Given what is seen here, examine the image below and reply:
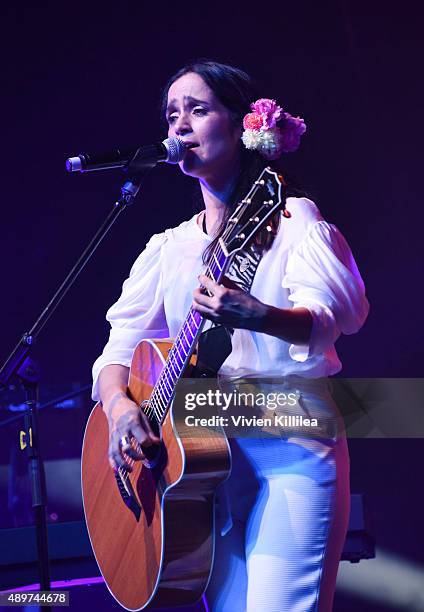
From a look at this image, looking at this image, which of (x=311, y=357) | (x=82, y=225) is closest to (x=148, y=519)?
(x=311, y=357)

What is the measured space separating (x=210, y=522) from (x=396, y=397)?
216cm

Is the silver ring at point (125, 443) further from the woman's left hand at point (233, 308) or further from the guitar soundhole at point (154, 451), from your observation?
the woman's left hand at point (233, 308)

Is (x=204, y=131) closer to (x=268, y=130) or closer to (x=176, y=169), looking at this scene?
(x=268, y=130)

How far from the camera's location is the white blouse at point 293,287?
1688 mm

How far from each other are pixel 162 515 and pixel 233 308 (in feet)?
1.97

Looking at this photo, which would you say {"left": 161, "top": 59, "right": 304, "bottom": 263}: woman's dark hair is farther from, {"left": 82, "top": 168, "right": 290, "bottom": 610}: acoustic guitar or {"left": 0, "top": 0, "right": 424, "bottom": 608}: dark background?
{"left": 0, "top": 0, "right": 424, "bottom": 608}: dark background

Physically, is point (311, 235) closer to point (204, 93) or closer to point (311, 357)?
point (311, 357)

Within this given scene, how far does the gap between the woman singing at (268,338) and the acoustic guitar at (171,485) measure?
2.0 inches

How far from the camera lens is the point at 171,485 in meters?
1.84

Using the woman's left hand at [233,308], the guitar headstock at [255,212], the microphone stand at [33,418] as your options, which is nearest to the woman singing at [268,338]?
the woman's left hand at [233,308]

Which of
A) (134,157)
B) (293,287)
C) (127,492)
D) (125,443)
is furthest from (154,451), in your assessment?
(134,157)

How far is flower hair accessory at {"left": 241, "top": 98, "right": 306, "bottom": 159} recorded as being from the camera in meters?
1.95

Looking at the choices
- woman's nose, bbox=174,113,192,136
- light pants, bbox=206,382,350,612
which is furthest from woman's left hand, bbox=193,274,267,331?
woman's nose, bbox=174,113,192,136

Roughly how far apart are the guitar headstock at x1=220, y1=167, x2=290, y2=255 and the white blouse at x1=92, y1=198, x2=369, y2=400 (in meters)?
0.13
